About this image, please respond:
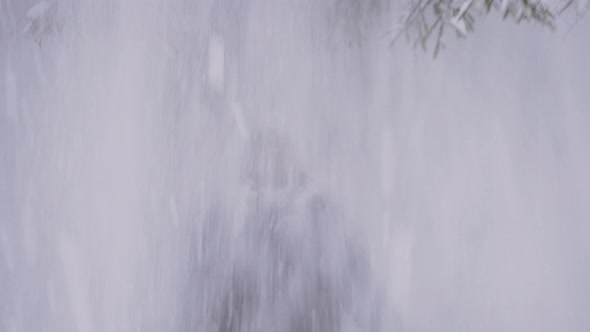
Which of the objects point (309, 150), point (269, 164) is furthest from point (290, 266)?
point (309, 150)

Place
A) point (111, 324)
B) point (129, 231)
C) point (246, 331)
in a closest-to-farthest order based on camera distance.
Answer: point (246, 331) < point (111, 324) < point (129, 231)

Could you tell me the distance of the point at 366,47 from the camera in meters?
4.67

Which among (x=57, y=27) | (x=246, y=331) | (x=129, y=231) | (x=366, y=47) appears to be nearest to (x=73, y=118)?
(x=57, y=27)

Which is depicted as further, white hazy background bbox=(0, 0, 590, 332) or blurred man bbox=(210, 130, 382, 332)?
white hazy background bbox=(0, 0, 590, 332)

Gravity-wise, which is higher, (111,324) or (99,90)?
(99,90)

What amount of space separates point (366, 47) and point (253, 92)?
1.27 m

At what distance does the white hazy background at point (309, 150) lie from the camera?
14.4ft

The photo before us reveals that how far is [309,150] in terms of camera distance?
4617 mm

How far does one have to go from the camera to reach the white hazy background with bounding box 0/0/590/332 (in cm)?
439

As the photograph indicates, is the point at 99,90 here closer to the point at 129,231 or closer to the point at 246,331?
the point at 129,231

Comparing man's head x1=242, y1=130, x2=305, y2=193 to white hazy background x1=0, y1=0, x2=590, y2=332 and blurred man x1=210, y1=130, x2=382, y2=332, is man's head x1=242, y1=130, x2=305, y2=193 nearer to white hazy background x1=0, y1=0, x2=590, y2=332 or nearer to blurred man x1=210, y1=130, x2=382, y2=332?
blurred man x1=210, y1=130, x2=382, y2=332

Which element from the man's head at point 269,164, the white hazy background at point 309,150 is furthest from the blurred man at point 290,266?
the white hazy background at point 309,150

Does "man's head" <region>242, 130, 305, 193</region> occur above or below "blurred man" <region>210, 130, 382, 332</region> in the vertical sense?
above

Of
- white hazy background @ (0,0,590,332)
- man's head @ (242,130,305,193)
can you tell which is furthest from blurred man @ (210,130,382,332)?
white hazy background @ (0,0,590,332)
